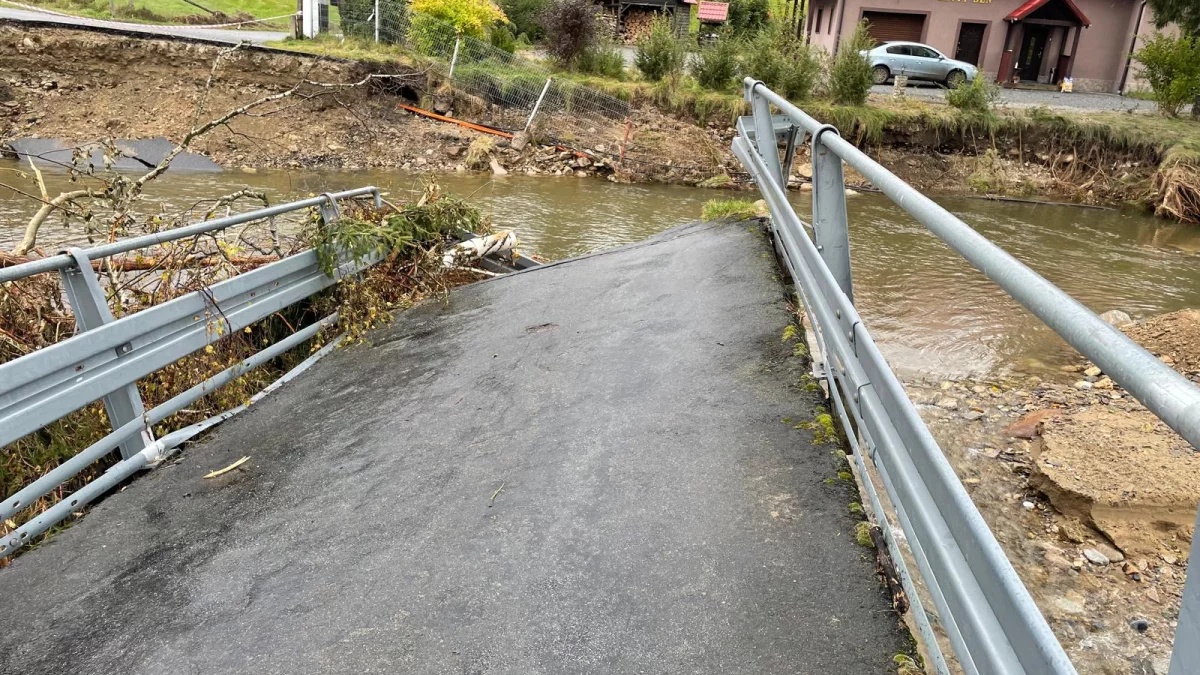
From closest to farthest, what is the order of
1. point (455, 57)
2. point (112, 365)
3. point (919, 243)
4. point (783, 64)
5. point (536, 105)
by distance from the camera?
point (112, 365)
point (919, 243)
point (536, 105)
point (455, 57)
point (783, 64)

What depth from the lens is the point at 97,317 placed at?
3.60 metres

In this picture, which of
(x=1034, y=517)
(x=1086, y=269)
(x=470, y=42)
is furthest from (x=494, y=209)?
(x=1034, y=517)

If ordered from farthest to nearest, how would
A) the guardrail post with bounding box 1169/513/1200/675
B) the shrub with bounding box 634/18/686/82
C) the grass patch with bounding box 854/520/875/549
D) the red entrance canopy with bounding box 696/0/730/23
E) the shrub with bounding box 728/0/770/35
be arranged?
the red entrance canopy with bounding box 696/0/730/23 → the shrub with bounding box 728/0/770/35 → the shrub with bounding box 634/18/686/82 → the grass patch with bounding box 854/520/875/549 → the guardrail post with bounding box 1169/513/1200/675

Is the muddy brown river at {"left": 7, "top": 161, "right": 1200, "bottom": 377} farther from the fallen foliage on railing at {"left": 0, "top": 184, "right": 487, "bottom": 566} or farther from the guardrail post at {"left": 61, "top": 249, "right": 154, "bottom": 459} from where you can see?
the guardrail post at {"left": 61, "top": 249, "right": 154, "bottom": 459}

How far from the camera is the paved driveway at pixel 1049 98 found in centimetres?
2473

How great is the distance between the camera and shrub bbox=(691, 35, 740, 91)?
74.4 feet

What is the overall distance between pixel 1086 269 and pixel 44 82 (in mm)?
24524

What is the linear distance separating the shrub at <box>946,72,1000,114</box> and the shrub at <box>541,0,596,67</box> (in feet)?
34.5

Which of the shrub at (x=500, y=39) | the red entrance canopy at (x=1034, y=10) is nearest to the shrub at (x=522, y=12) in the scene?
the shrub at (x=500, y=39)

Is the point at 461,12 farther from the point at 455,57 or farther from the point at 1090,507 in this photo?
the point at 1090,507

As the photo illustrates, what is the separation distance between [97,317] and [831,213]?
10.6ft

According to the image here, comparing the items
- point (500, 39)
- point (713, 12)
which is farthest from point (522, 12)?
point (500, 39)

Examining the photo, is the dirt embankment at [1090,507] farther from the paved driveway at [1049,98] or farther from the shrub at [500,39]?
the shrub at [500,39]

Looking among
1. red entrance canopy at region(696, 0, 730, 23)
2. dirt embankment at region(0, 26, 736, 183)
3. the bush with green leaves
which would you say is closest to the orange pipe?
dirt embankment at region(0, 26, 736, 183)
